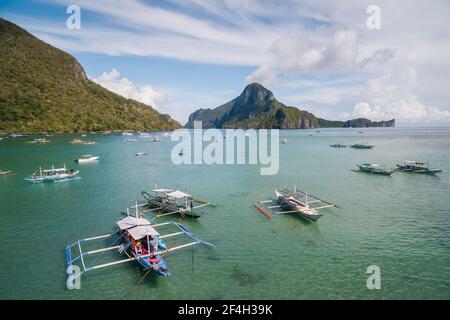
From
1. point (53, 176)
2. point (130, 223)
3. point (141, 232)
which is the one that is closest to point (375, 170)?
point (130, 223)

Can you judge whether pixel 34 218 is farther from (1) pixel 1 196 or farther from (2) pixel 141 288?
(2) pixel 141 288

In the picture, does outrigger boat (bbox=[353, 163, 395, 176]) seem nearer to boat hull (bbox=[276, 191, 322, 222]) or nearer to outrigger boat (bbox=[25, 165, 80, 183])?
boat hull (bbox=[276, 191, 322, 222])

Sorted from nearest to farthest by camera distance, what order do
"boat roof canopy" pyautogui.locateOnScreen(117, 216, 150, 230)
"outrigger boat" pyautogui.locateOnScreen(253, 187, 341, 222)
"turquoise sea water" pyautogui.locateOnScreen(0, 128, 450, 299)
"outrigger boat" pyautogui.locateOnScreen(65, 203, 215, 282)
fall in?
"turquoise sea water" pyautogui.locateOnScreen(0, 128, 450, 299) < "outrigger boat" pyautogui.locateOnScreen(65, 203, 215, 282) < "boat roof canopy" pyautogui.locateOnScreen(117, 216, 150, 230) < "outrigger boat" pyautogui.locateOnScreen(253, 187, 341, 222)

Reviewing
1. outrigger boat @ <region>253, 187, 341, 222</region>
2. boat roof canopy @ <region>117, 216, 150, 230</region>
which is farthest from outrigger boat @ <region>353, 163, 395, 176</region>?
boat roof canopy @ <region>117, 216, 150, 230</region>

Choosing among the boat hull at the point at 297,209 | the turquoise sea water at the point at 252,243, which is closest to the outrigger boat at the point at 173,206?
the turquoise sea water at the point at 252,243

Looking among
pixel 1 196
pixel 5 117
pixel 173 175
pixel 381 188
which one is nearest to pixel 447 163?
pixel 381 188

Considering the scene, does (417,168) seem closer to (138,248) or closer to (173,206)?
(173,206)

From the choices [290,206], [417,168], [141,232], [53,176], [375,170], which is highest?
[417,168]
